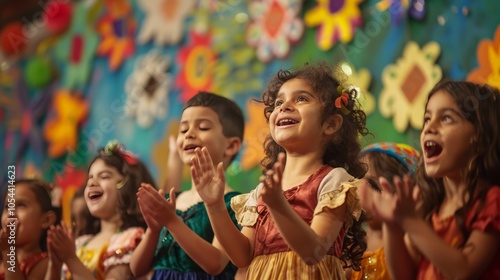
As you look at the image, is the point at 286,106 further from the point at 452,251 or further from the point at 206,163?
the point at 452,251

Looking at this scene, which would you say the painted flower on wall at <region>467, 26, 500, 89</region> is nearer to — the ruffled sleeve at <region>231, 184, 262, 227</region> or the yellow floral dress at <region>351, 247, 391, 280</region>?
the yellow floral dress at <region>351, 247, 391, 280</region>

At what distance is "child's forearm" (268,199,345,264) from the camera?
164 centimetres

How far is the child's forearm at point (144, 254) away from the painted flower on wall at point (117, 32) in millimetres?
2078

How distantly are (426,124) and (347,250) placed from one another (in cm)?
42

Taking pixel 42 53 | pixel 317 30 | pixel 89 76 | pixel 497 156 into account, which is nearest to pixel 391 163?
pixel 497 156

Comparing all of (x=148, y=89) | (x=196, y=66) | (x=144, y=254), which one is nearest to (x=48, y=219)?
(x=144, y=254)

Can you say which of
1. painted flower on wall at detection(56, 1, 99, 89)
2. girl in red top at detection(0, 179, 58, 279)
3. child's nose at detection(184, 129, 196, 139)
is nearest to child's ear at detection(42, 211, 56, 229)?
girl in red top at detection(0, 179, 58, 279)

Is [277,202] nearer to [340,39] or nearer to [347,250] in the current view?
[347,250]

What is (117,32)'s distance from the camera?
170 inches

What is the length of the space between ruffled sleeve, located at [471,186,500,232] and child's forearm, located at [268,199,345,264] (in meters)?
0.33

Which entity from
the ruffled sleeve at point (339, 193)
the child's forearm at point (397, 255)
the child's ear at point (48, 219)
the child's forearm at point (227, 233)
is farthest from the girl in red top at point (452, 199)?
the child's ear at point (48, 219)

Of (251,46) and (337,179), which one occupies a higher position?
(251,46)

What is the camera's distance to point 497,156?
65.0 inches

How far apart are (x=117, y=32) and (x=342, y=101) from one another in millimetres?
2618
